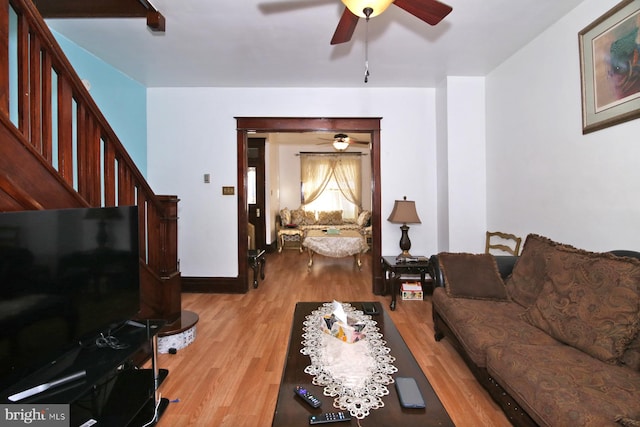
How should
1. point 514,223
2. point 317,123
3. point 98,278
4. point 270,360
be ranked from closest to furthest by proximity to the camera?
point 98,278
point 270,360
point 514,223
point 317,123

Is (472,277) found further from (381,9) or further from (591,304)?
(381,9)

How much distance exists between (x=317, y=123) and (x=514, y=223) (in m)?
2.59

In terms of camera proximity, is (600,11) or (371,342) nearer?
(371,342)

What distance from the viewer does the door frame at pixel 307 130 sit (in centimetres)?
385

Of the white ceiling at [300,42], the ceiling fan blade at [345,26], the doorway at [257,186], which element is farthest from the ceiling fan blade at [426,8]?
the doorway at [257,186]

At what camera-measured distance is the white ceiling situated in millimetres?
2301

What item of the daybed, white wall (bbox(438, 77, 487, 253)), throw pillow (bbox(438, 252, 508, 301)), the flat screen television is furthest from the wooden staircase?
the daybed

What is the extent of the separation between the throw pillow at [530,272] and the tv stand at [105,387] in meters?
2.55

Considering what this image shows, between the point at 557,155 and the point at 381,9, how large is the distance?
2.01 m

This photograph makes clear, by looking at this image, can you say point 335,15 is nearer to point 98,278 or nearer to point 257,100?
point 257,100

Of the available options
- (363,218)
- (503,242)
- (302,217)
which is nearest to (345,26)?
(503,242)

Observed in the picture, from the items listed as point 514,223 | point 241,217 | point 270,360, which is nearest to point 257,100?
point 241,217

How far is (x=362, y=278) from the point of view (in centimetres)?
457

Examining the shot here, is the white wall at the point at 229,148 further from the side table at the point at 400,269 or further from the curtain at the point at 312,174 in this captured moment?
the curtain at the point at 312,174
